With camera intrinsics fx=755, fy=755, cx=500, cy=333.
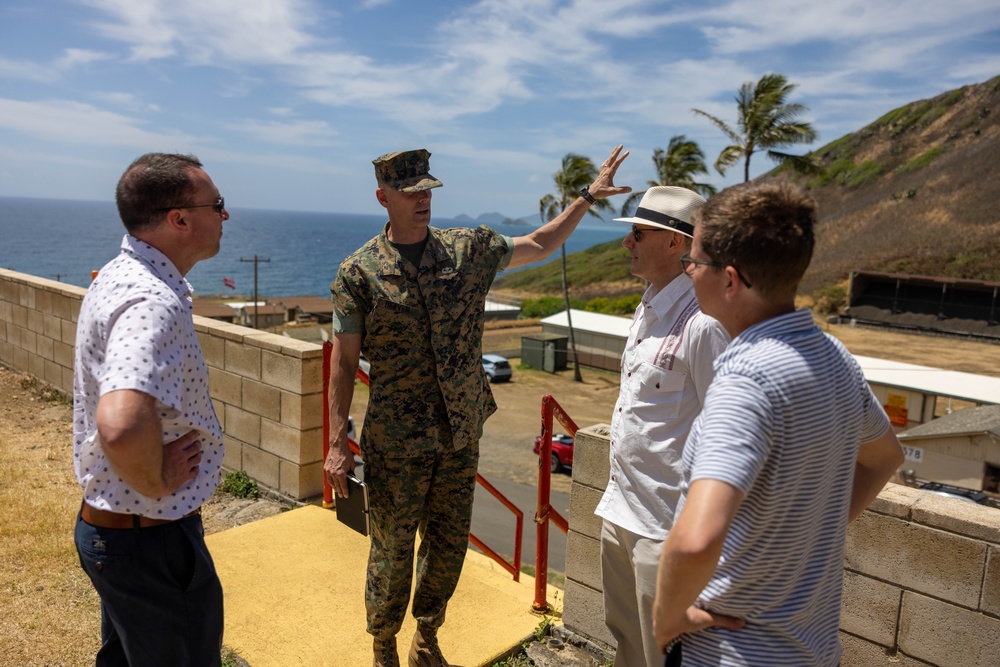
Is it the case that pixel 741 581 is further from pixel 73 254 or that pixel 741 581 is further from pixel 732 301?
pixel 73 254

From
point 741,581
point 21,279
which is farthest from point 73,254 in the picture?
point 741,581

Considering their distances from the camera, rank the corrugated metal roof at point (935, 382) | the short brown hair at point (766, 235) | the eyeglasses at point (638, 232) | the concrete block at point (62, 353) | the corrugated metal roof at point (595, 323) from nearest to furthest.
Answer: the short brown hair at point (766, 235) → the eyeglasses at point (638, 232) → the concrete block at point (62, 353) → the corrugated metal roof at point (935, 382) → the corrugated metal roof at point (595, 323)

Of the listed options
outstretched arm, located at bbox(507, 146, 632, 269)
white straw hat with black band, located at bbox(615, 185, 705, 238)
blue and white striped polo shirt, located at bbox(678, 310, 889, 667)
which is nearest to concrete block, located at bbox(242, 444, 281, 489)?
outstretched arm, located at bbox(507, 146, 632, 269)

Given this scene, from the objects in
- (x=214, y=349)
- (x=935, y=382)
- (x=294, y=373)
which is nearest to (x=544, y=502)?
(x=294, y=373)

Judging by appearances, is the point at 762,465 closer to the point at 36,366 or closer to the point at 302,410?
the point at 302,410

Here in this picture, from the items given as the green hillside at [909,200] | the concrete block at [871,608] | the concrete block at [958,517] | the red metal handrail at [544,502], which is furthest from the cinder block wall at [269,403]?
the green hillside at [909,200]

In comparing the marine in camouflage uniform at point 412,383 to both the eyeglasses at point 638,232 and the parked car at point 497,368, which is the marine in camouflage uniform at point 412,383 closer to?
the eyeglasses at point 638,232

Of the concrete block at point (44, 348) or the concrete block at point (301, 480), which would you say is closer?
the concrete block at point (301, 480)

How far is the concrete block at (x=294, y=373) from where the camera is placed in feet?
16.4

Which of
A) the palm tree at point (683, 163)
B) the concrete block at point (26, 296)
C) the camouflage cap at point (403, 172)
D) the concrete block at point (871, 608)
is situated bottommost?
the concrete block at point (871, 608)

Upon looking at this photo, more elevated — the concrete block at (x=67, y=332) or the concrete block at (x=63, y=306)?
the concrete block at (x=63, y=306)

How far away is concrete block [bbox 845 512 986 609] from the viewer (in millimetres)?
2434

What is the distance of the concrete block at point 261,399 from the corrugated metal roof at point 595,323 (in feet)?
93.7

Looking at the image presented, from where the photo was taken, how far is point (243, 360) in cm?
546
